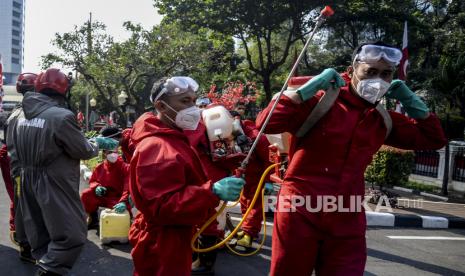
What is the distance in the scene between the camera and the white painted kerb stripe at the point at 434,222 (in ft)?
24.1

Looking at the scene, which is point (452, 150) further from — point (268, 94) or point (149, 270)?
point (149, 270)

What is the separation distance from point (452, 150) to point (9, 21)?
98819 millimetres

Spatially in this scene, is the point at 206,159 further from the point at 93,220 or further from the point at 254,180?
the point at 93,220

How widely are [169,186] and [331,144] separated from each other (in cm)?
98

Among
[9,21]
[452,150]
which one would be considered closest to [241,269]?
[452,150]

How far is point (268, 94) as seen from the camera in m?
16.4

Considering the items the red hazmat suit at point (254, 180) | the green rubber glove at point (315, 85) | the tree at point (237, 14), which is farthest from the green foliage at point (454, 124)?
the green rubber glove at point (315, 85)

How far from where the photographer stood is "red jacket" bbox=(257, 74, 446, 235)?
8.29 feet

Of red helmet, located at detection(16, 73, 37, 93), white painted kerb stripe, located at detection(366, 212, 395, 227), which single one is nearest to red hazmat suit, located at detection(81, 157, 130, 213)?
red helmet, located at detection(16, 73, 37, 93)

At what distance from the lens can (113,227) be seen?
5055mm

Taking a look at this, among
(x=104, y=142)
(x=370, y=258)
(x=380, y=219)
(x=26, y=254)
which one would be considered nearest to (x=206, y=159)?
(x=104, y=142)

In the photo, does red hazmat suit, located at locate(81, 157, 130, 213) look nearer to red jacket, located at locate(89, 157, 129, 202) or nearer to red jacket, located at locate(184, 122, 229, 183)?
red jacket, located at locate(89, 157, 129, 202)

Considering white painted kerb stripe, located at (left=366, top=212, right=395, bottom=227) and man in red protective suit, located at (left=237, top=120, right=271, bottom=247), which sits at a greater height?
man in red protective suit, located at (left=237, top=120, right=271, bottom=247)

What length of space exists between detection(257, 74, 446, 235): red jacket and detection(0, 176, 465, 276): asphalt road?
2191 millimetres
